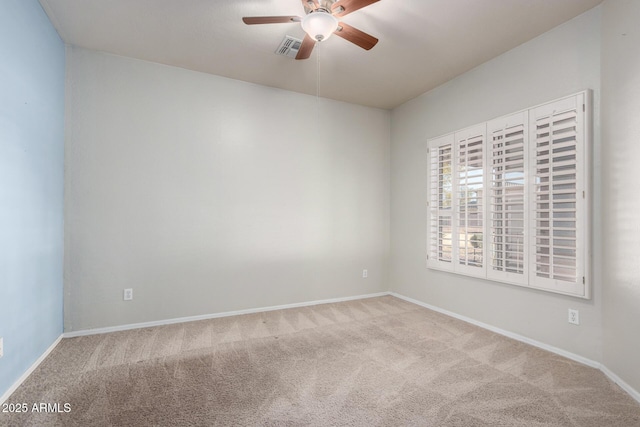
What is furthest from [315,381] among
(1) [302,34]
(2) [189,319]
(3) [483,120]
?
(3) [483,120]

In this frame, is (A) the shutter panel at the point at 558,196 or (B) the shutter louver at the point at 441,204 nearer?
(A) the shutter panel at the point at 558,196

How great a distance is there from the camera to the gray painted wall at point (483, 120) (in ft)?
7.91

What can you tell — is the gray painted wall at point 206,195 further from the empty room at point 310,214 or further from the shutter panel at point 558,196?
the shutter panel at point 558,196

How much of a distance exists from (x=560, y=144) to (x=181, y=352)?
12.1 feet

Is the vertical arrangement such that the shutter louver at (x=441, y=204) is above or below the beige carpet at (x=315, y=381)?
above

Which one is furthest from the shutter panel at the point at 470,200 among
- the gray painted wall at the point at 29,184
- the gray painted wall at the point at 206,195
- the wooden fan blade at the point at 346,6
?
the gray painted wall at the point at 29,184

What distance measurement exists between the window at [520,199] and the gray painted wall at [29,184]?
3915 millimetres

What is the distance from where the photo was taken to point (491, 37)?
109 inches

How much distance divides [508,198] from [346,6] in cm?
225

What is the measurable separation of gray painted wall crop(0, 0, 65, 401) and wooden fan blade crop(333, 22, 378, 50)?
2133 millimetres

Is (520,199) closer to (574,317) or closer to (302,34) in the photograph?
(574,317)

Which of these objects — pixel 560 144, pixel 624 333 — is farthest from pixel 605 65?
pixel 624 333

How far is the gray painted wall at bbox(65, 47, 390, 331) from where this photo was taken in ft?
9.78

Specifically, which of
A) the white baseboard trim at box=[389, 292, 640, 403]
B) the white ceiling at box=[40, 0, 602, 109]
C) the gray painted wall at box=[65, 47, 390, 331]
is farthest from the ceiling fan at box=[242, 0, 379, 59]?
the white baseboard trim at box=[389, 292, 640, 403]
